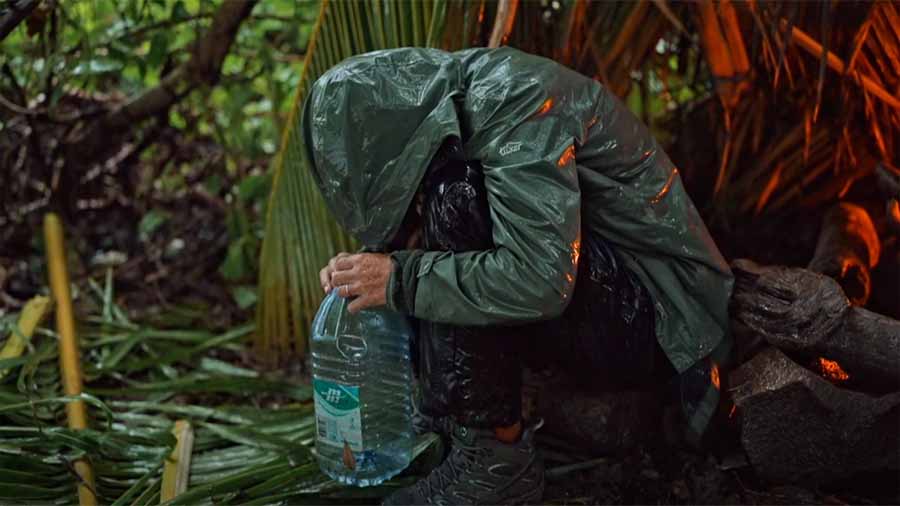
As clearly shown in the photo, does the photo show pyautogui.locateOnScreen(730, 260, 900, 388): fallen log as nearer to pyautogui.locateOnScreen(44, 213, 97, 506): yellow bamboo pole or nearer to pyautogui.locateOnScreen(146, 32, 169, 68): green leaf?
pyautogui.locateOnScreen(44, 213, 97, 506): yellow bamboo pole

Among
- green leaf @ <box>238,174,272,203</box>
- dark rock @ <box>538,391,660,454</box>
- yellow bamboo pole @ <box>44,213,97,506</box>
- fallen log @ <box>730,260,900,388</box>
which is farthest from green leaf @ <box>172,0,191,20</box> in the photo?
fallen log @ <box>730,260,900,388</box>

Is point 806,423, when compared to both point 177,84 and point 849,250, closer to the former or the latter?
point 849,250

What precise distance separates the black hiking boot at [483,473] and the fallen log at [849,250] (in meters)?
0.87

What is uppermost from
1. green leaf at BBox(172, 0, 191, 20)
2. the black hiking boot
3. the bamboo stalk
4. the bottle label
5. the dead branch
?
green leaf at BBox(172, 0, 191, 20)

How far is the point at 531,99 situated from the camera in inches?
70.6

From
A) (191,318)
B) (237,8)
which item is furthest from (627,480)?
(237,8)

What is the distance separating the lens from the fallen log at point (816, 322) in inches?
75.3

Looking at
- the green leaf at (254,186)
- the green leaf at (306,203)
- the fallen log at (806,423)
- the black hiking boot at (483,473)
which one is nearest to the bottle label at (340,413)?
the black hiking boot at (483,473)

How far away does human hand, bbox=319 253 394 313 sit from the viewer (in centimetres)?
184

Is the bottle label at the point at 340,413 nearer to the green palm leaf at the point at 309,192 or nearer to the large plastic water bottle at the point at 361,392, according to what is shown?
the large plastic water bottle at the point at 361,392

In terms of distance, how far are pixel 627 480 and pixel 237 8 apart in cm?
188

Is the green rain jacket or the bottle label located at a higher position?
the green rain jacket

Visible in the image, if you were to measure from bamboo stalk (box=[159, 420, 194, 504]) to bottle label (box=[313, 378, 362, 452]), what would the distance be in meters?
0.36

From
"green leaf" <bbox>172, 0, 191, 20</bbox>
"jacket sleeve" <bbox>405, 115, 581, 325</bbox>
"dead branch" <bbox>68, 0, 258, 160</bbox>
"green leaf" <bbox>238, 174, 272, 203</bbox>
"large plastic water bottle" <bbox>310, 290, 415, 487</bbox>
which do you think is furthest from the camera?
"green leaf" <bbox>238, 174, 272, 203</bbox>
